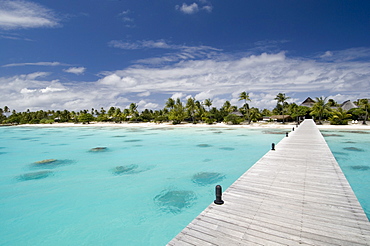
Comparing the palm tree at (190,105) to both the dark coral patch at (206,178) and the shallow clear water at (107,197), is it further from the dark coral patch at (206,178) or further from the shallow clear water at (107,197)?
the dark coral patch at (206,178)

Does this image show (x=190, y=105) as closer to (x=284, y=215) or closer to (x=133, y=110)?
(x=133, y=110)

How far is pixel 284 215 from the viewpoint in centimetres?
489

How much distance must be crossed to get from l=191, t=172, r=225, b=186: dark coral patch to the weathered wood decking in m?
4.70

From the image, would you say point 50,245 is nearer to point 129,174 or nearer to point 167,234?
point 167,234

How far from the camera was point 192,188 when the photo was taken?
37.1 feet

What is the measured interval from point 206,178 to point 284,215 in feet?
27.0

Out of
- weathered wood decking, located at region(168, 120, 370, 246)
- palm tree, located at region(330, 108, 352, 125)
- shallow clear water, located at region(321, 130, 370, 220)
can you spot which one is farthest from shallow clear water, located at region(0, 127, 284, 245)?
palm tree, located at region(330, 108, 352, 125)

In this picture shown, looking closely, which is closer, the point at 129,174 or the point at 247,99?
the point at 129,174

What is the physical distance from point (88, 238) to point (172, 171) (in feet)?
26.7

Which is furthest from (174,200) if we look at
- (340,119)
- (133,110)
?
(133,110)

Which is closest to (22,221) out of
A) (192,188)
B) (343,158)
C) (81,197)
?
(81,197)

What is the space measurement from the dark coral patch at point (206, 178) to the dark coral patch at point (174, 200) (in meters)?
1.69

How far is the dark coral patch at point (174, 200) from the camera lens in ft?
29.5

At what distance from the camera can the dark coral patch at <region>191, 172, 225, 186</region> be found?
40.1 feet
